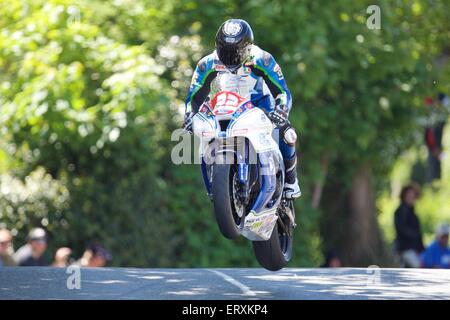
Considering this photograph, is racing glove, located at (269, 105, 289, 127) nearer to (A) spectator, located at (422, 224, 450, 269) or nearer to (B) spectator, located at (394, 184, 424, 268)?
(A) spectator, located at (422, 224, 450, 269)

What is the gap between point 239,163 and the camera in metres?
9.40

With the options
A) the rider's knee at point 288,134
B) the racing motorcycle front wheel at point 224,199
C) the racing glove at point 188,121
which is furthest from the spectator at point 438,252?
the racing motorcycle front wheel at point 224,199

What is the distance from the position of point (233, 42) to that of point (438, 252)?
743cm

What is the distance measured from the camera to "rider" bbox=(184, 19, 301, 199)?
31.0 ft

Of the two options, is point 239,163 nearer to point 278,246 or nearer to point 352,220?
point 278,246

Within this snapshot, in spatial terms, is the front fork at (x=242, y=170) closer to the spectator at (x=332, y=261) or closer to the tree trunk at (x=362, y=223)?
the spectator at (x=332, y=261)

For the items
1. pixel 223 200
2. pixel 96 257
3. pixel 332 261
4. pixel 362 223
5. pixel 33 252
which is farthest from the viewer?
pixel 362 223

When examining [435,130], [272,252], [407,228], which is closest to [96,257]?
[272,252]

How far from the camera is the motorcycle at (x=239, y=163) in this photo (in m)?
9.17

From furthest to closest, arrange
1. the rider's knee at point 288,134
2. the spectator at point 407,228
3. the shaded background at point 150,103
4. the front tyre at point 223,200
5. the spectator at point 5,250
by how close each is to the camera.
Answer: the spectator at point 407,228, the shaded background at point 150,103, the spectator at point 5,250, the rider's knee at point 288,134, the front tyre at point 223,200

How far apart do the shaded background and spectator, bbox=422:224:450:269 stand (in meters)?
1.70
